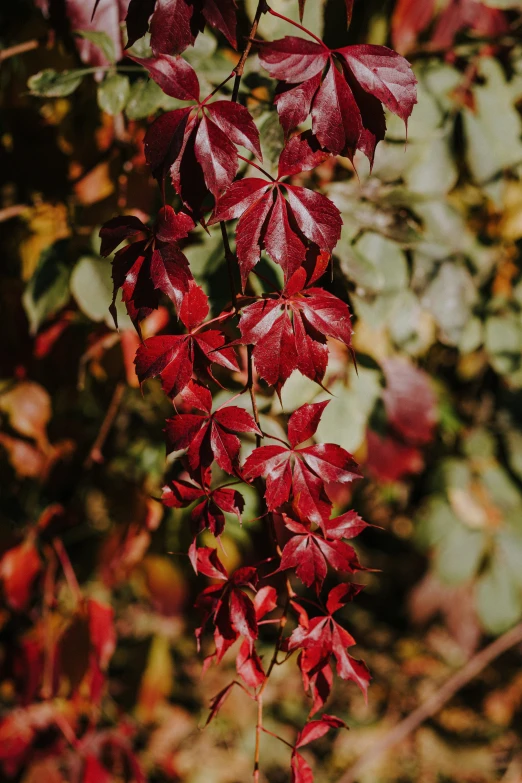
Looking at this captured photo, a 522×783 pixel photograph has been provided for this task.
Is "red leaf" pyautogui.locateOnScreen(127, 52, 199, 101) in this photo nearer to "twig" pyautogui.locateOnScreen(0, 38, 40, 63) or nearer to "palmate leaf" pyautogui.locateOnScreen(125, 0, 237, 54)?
"palmate leaf" pyautogui.locateOnScreen(125, 0, 237, 54)

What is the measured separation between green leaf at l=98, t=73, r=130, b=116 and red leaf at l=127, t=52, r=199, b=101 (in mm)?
291

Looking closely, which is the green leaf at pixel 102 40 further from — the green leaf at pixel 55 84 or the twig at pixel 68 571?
the twig at pixel 68 571

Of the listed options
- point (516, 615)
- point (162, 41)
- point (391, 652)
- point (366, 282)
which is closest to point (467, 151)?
point (366, 282)

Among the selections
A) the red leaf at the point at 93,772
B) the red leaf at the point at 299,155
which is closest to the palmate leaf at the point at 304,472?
the red leaf at the point at 299,155

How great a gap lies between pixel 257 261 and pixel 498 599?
4.65ft

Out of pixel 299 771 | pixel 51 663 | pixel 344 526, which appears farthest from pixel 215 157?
pixel 51 663

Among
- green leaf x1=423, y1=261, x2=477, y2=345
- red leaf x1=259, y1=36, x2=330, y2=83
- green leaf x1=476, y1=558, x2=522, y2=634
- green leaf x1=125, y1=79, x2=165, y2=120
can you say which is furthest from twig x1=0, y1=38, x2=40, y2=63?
green leaf x1=476, y1=558, x2=522, y2=634

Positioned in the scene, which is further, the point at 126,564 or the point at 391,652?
the point at 391,652

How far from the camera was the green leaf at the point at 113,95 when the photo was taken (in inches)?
32.7

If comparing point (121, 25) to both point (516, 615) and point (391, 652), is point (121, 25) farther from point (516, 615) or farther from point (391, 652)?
point (391, 652)

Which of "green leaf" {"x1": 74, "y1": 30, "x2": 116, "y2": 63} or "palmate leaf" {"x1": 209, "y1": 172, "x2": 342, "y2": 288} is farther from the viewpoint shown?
"green leaf" {"x1": 74, "y1": 30, "x2": 116, "y2": 63}

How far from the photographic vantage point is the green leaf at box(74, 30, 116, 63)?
2.70 feet

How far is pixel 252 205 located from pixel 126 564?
0.98m

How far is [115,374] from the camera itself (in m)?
1.06
